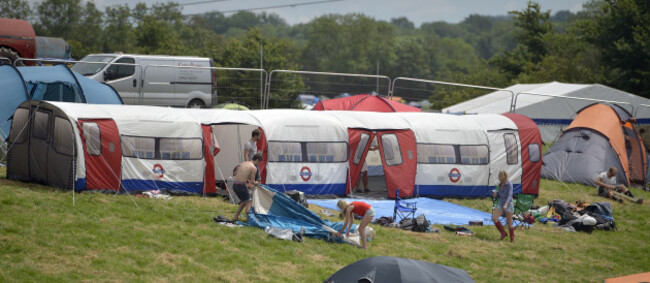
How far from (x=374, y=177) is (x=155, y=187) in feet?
26.0

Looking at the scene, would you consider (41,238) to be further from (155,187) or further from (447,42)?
(447,42)

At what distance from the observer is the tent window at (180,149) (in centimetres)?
1722

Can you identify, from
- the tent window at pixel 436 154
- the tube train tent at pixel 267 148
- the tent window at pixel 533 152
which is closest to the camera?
the tube train tent at pixel 267 148

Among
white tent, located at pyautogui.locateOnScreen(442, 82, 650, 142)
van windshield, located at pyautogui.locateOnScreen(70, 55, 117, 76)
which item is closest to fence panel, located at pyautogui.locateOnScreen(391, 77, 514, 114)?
white tent, located at pyautogui.locateOnScreen(442, 82, 650, 142)

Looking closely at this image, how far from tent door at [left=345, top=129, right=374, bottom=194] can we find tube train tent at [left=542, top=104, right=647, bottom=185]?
7998 mm

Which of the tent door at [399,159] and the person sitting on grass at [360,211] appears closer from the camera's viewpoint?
the person sitting on grass at [360,211]

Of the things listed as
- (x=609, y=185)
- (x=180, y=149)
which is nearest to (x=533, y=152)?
(x=609, y=185)

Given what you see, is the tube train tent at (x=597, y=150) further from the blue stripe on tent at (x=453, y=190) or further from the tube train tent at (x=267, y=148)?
the blue stripe on tent at (x=453, y=190)

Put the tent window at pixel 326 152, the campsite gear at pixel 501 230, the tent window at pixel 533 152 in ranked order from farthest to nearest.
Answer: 1. the tent window at pixel 533 152
2. the tent window at pixel 326 152
3. the campsite gear at pixel 501 230

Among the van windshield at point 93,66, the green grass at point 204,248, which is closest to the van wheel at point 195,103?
the van windshield at point 93,66

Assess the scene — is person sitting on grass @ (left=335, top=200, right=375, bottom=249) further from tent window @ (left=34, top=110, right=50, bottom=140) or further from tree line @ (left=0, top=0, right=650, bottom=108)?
tree line @ (left=0, top=0, right=650, bottom=108)

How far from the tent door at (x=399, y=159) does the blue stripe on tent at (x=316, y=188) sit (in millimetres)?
1359

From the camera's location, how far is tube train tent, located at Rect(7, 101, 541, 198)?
16.3 m

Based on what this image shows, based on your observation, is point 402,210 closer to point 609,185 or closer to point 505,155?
point 505,155
